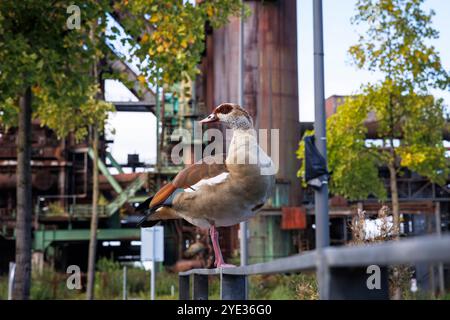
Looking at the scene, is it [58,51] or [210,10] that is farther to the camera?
[210,10]

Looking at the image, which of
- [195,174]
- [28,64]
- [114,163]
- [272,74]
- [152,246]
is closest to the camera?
[195,174]

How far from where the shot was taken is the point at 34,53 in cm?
1438

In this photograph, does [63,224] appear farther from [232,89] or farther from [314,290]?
[314,290]

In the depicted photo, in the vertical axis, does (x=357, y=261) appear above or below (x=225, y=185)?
below

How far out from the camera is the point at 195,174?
4.73 meters

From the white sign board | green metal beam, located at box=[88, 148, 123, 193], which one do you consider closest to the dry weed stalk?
the white sign board

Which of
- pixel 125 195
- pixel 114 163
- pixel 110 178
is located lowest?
pixel 125 195

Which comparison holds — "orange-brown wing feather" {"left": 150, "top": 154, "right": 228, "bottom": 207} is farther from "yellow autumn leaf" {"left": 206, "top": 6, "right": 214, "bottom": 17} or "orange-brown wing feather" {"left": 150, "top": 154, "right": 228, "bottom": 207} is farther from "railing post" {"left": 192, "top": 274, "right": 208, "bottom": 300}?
"yellow autumn leaf" {"left": 206, "top": 6, "right": 214, "bottom": 17}

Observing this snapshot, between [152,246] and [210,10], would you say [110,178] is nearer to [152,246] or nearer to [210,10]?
[152,246]

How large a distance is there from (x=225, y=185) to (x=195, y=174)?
41cm

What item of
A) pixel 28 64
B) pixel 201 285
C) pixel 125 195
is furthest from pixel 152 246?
pixel 125 195

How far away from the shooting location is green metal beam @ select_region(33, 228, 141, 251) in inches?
1635

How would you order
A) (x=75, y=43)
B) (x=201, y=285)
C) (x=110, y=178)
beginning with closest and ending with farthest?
(x=201, y=285) < (x=75, y=43) < (x=110, y=178)

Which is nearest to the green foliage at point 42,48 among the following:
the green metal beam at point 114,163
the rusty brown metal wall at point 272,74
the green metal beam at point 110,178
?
the rusty brown metal wall at point 272,74
